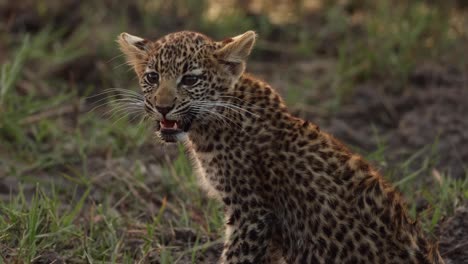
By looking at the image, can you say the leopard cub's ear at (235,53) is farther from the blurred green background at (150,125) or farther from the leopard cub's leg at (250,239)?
the blurred green background at (150,125)

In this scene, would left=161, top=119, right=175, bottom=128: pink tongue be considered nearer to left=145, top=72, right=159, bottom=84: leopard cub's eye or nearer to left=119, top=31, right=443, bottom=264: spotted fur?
left=119, top=31, right=443, bottom=264: spotted fur

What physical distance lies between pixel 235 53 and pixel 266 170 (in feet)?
2.82

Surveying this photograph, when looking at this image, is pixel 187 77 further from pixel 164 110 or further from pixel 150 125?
pixel 150 125

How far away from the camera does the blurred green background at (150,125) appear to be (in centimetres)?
750

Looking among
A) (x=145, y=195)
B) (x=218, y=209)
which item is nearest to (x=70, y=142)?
(x=145, y=195)

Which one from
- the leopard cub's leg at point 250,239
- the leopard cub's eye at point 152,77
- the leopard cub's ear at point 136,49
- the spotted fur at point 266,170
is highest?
the leopard cub's ear at point 136,49

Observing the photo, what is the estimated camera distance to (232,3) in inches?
526

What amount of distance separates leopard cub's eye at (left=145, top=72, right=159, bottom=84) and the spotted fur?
27 mm

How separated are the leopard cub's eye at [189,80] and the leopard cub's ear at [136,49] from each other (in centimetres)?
45

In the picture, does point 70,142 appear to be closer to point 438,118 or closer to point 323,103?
point 323,103

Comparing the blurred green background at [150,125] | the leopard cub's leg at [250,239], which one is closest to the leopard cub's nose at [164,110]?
the leopard cub's leg at [250,239]

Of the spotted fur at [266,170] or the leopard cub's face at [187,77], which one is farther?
the leopard cub's face at [187,77]

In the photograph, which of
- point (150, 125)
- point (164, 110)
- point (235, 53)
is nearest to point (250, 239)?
point (164, 110)

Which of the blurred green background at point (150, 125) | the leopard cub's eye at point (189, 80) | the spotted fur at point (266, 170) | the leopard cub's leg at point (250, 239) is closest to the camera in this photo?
the spotted fur at point (266, 170)
